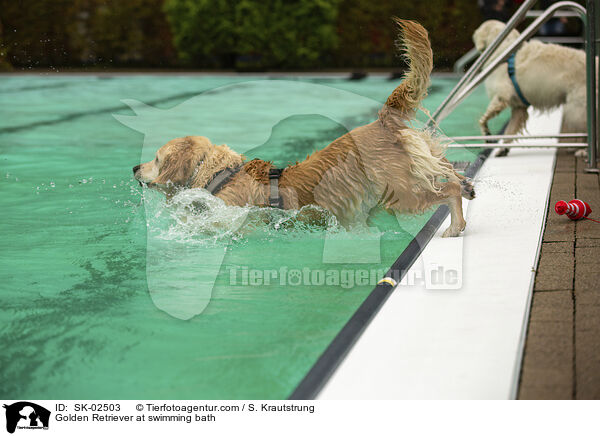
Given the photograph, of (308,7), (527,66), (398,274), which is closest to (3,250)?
(398,274)

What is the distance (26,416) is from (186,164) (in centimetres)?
189

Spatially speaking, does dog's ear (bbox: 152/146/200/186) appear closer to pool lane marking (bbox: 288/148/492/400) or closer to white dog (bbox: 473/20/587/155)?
pool lane marking (bbox: 288/148/492/400)

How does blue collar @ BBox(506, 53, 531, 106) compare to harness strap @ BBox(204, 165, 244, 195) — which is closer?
harness strap @ BBox(204, 165, 244, 195)

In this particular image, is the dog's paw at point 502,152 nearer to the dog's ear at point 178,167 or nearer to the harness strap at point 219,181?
the harness strap at point 219,181

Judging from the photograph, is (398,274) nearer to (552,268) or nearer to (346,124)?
(552,268)

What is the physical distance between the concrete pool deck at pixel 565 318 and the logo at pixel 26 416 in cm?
143

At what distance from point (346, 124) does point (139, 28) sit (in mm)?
10201

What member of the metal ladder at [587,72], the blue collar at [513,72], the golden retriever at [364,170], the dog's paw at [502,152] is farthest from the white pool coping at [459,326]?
the blue collar at [513,72]

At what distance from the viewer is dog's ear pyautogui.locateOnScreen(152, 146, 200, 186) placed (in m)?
3.61

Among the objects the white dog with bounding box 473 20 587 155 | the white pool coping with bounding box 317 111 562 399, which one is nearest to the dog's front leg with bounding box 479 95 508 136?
the white dog with bounding box 473 20 587 155

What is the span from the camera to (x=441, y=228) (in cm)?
380

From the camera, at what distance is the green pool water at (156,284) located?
2275mm

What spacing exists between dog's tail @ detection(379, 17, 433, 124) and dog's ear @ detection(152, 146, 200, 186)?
1.09m

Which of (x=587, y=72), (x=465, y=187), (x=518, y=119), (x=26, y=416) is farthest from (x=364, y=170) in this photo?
(x=518, y=119)
